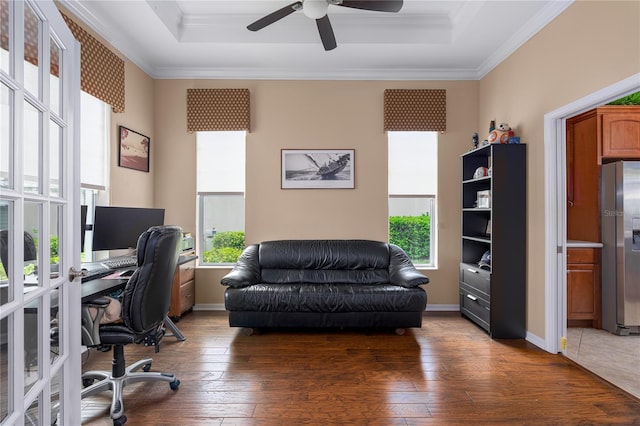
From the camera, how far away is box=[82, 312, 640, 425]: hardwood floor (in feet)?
6.77

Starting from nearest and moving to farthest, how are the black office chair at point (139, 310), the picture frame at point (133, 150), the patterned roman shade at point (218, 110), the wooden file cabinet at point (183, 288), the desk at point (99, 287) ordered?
the desk at point (99, 287) → the black office chair at point (139, 310) → the picture frame at point (133, 150) → the wooden file cabinet at point (183, 288) → the patterned roman shade at point (218, 110)

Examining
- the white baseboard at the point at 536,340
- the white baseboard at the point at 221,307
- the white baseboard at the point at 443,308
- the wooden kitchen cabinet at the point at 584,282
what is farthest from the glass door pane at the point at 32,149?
the wooden kitchen cabinet at the point at 584,282

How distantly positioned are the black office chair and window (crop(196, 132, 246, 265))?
208cm

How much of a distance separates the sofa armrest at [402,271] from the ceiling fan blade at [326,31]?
2346 millimetres

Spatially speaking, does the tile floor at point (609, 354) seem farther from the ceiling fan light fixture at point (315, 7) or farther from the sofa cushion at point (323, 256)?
the ceiling fan light fixture at point (315, 7)

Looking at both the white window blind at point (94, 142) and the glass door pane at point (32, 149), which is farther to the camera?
the white window blind at point (94, 142)

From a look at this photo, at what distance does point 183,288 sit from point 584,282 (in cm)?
434

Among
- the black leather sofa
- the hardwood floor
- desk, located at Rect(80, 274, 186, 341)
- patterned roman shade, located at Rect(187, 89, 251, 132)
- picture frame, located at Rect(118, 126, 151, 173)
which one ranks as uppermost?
patterned roman shade, located at Rect(187, 89, 251, 132)

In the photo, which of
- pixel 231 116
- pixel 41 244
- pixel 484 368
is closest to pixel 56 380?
pixel 41 244

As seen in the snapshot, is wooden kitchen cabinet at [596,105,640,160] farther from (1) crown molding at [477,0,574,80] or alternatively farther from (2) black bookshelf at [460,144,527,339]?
(1) crown molding at [477,0,574,80]

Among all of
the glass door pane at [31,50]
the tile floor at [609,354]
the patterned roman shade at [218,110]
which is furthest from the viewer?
the patterned roman shade at [218,110]

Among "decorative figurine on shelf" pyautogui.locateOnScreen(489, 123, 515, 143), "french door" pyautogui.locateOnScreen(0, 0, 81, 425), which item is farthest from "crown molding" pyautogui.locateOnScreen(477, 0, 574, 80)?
"french door" pyautogui.locateOnScreen(0, 0, 81, 425)

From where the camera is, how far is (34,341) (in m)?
1.16

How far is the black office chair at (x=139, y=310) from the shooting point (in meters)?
1.96
